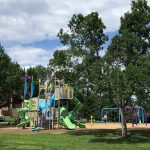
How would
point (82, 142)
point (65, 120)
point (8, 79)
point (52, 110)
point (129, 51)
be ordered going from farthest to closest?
point (8, 79), point (52, 110), point (65, 120), point (129, 51), point (82, 142)

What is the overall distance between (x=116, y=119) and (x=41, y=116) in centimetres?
2091

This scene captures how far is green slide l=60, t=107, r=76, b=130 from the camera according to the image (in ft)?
117

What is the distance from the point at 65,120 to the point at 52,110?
1.97m

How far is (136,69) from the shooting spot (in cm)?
2298

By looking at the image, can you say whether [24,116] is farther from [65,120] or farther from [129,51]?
[129,51]

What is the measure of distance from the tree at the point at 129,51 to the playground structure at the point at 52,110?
10.8 metres

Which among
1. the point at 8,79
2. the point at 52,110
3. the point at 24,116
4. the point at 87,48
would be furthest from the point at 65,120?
the point at 8,79

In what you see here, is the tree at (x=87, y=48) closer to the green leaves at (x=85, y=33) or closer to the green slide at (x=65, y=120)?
the green leaves at (x=85, y=33)

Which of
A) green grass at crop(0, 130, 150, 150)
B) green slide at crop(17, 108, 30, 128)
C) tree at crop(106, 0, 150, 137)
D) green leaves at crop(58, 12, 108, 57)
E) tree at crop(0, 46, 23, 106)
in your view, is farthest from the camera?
tree at crop(0, 46, 23, 106)

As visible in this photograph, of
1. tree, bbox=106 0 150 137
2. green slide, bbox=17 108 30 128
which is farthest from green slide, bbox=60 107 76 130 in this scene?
tree, bbox=106 0 150 137

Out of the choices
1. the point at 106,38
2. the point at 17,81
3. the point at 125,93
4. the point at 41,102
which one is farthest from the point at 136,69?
the point at 17,81

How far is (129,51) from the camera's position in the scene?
25.7 m

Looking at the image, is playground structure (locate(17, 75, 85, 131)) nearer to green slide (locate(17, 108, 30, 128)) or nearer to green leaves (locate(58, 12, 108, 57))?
green slide (locate(17, 108, 30, 128))

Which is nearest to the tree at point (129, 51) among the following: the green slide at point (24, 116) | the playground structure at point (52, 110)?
the playground structure at point (52, 110)
